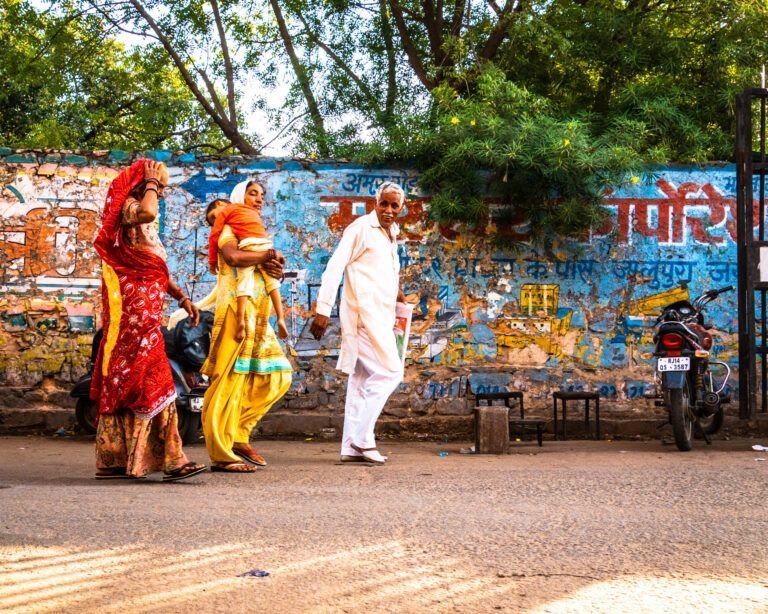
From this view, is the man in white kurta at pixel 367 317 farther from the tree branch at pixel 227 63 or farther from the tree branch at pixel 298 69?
the tree branch at pixel 227 63

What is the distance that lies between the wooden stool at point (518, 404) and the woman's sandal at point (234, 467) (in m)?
2.89

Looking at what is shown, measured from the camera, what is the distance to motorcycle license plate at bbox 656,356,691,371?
28.9 feet

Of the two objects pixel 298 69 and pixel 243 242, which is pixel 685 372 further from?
pixel 298 69

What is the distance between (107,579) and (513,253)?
7319 millimetres

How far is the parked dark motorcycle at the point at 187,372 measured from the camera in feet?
30.3

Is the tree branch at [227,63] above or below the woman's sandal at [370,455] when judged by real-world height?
above

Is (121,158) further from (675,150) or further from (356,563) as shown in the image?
(356,563)

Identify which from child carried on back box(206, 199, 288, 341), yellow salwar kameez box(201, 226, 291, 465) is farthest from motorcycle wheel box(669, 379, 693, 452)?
child carried on back box(206, 199, 288, 341)

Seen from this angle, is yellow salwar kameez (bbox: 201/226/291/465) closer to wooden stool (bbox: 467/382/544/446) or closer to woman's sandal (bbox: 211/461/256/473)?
woman's sandal (bbox: 211/461/256/473)

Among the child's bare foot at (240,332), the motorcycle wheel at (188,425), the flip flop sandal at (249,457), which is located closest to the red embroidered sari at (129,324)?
the child's bare foot at (240,332)

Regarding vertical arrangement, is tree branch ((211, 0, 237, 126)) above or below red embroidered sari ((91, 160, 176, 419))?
above

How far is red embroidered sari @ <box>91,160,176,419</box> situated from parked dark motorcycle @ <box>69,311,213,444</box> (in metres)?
2.31

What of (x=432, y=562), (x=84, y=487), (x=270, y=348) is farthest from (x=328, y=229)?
(x=432, y=562)

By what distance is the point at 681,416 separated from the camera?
8727mm
